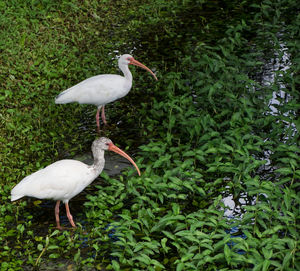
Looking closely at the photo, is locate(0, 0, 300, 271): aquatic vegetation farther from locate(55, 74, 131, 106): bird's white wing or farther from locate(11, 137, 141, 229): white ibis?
locate(55, 74, 131, 106): bird's white wing

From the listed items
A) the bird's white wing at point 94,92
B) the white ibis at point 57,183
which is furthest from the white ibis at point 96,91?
the white ibis at point 57,183

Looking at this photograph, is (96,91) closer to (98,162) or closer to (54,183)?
(98,162)

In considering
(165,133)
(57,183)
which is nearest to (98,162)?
(57,183)

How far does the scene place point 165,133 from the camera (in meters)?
6.82

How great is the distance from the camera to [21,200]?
5695 mm

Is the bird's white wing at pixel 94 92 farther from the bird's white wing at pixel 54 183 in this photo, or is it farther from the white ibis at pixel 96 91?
the bird's white wing at pixel 54 183

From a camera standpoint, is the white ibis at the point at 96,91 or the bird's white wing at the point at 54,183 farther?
the white ibis at the point at 96,91

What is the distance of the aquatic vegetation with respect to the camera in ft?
15.7

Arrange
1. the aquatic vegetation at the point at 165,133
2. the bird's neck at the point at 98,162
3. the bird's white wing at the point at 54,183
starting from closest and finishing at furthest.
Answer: the aquatic vegetation at the point at 165,133 < the bird's white wing at the point at 54,183 < the bird's neck at the point at 98,162

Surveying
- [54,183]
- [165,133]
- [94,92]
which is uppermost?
[94,92]

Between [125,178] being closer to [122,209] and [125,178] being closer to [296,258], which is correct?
[122,209]

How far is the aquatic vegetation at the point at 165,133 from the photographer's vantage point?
4781 mm

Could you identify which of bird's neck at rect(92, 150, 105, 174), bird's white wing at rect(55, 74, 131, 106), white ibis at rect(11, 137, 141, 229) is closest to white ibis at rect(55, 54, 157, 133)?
bird's white wing at rect(55, 74, 131, 106)

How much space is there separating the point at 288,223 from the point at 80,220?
2.20 meters
